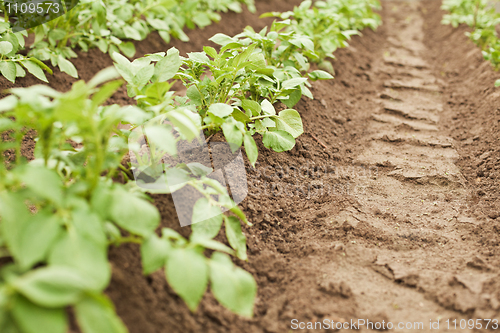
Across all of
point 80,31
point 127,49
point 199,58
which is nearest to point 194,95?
point 199,58

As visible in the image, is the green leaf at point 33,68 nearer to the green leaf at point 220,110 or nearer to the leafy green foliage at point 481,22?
the green leaf at point 220,110

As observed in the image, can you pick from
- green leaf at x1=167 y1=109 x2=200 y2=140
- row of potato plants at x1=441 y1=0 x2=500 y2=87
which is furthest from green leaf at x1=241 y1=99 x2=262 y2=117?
row of potato plants at x1=441 y1=0 x2=500 y2=87

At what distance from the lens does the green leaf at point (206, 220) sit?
1.22 meters

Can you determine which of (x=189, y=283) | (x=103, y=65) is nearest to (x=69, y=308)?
(x=189, y=283)

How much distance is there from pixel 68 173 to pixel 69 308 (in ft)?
1.67

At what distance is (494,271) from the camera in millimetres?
1403

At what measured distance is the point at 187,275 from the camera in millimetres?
923

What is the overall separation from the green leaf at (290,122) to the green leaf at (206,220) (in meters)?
0.72

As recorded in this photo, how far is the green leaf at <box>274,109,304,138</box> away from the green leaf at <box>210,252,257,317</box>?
3.26ft

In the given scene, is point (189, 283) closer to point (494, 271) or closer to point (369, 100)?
point (494, 271)

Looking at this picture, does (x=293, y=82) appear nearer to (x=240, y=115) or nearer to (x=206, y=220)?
(x=240, y=115)

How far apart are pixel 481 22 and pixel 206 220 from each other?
501cm

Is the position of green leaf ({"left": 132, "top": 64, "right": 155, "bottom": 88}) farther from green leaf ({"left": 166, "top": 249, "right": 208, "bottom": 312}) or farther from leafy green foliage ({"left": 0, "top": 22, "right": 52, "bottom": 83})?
leafy green foliage ({"left": 0, "top": 22, "right": 52, "bottom": 83})

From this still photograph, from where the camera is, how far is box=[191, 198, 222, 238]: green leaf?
1.22 m
